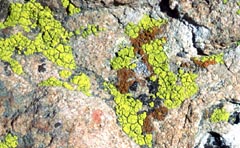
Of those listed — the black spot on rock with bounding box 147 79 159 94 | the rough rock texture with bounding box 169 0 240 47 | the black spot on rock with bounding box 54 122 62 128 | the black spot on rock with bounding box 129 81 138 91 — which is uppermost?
the rough rock texture with bounding box 169 0 240 47

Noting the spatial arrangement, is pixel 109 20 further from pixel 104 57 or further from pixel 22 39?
pixel 22 39

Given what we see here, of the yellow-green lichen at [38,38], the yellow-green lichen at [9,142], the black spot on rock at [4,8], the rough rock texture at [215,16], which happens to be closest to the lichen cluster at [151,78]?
the rough rock texture at [215,16]

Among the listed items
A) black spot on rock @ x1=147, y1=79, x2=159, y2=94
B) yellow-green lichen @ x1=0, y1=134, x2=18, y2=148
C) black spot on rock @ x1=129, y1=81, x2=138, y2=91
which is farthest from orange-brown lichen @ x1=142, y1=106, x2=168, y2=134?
yellow-green lichen @ x1=0, y1=134, x2=18, y2=148

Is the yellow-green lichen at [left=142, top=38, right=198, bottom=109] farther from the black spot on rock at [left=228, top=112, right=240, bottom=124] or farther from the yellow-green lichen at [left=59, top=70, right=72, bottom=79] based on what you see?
the yellow-green lichen at [left=59, top=70, right=72, bottom=79]

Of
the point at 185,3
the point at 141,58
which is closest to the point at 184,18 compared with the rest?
the point at 185,3

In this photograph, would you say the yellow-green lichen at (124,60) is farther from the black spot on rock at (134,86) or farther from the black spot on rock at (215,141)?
the black spot on rock at (215,141)
